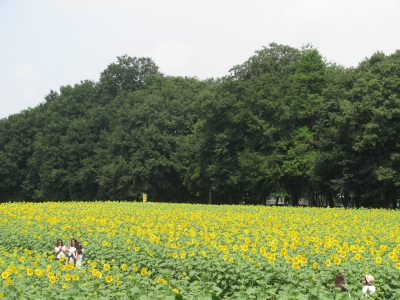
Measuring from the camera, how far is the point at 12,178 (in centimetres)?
5728

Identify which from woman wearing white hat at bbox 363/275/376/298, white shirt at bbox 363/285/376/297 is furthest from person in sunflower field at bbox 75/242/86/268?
white shirt at bbox 363/285/376/297

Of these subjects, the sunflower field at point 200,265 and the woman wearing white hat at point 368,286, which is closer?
the woman wearing white hat at point 368,286

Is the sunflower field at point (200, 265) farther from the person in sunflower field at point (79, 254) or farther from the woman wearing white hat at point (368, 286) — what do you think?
the person in sunflower field at point (79, 254)

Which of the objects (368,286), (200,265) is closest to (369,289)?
(368,286)

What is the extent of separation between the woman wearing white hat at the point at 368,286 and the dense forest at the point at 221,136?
911 inches

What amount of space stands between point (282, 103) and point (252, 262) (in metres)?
30.0

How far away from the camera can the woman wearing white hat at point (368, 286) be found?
7312 mm

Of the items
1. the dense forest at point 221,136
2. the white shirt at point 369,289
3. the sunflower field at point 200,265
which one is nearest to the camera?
the white shirt at point 369,289

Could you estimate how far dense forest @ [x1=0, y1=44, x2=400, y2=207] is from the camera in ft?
105

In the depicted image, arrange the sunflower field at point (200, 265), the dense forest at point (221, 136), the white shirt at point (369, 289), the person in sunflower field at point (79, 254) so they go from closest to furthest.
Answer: the white shirt at point (369, 289) → the sunflower field at point (200, 265) → the person in sunflower field at point (79, 254) → the dense forest at point (221, 136)

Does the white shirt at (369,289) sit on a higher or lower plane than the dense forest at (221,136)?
lower

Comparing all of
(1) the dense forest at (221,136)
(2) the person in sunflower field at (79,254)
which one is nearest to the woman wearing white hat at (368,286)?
(2) the person in sunflower field at (79,254)

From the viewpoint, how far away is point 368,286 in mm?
7555

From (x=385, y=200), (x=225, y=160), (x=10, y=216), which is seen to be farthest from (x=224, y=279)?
(x=225, y=160)
